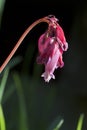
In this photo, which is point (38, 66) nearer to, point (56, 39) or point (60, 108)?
point (60, 108)

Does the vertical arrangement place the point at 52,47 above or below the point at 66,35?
above

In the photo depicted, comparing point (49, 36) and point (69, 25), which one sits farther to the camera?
point (69, 25)

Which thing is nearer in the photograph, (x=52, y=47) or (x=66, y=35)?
(x=52, y=47)

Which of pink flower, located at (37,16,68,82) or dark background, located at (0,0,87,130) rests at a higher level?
pink flower, located at (37,16,68,82)

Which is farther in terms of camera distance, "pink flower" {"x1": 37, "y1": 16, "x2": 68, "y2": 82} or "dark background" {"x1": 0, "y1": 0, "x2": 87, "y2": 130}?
"dark background" {"x1": 0, "y1": 0, "x2": 87, "y2": 130}

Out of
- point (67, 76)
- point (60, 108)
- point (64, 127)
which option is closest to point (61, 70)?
point (67, 76)

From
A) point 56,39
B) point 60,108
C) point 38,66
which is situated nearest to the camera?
point 56,39

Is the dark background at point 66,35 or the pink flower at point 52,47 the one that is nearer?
the pink flower at point 52,47

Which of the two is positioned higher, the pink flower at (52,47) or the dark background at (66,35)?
the pink flower at (52,47)
